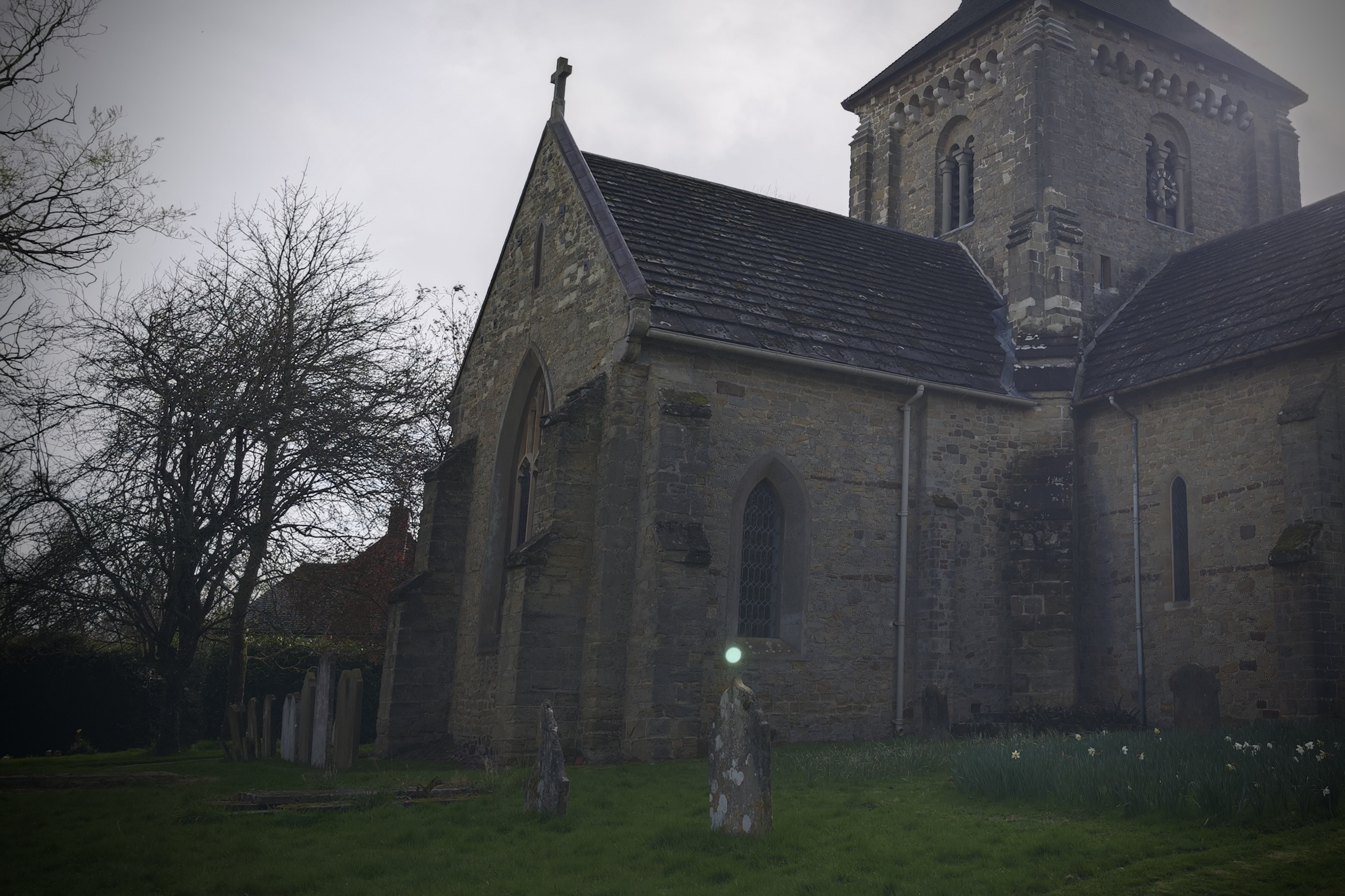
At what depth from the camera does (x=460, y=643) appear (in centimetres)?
1952

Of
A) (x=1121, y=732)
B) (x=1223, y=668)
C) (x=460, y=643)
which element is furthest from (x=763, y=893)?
(x=460, y=643)

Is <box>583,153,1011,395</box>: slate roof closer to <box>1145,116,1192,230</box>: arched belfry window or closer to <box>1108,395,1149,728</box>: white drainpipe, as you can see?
<box>1108,395,1149,728</box>: white drainpipe

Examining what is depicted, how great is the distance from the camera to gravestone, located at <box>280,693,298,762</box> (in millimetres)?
17297

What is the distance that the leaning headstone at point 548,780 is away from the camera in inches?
412

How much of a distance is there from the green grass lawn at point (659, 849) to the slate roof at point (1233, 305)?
9083 millimetres

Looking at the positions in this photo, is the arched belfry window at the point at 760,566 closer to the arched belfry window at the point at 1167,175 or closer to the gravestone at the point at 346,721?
the gravestone at the point at 346,721

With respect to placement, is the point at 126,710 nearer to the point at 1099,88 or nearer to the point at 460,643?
the point at 460,643

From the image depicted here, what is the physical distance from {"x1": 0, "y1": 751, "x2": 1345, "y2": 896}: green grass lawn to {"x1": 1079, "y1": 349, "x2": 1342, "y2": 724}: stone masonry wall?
6066 millimetres

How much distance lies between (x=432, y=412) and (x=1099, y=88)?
17.1m

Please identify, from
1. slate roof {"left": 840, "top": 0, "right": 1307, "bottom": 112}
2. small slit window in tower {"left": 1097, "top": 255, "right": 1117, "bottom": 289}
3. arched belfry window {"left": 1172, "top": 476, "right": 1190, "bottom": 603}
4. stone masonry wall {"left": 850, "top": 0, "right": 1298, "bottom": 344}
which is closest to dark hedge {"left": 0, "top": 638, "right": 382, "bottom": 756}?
arched belfry window {"left": 1172, "top": 476, "right": 1190, "bottom": 603}

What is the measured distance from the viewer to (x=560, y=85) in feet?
66.3

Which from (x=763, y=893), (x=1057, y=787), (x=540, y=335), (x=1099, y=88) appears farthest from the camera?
(x=1099, y=88)

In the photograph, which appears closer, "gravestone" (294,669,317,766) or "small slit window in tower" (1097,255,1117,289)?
"gravestone" (294,669,317,766)

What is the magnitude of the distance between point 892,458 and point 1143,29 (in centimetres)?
1274
